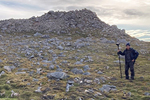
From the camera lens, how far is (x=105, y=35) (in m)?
34.9

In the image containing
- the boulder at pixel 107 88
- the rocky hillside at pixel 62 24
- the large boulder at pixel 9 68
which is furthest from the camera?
the rocky hillside at pixel 62 24

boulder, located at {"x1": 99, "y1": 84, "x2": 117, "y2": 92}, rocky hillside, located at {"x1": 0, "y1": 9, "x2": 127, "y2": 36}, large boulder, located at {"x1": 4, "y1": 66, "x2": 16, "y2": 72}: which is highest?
rocky hillside, located at {"x1": 0, "y1": 9, "x2": 127, "y2": 36}

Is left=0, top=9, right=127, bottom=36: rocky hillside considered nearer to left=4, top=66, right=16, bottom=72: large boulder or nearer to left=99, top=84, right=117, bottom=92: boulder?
left=4, top=66, right=16, bottom=72: large boulder

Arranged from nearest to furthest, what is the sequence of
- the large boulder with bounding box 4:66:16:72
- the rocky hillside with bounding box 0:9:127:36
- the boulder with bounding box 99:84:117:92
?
the boulder with bounding box 99:84:117:92 < the large boulder with bounding box 4:66:16:72 < the rocky hillside with bounding box 0:9:127:36

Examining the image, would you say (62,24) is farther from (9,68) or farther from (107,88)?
(107,88)

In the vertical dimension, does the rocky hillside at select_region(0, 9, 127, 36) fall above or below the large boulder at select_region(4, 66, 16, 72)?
above

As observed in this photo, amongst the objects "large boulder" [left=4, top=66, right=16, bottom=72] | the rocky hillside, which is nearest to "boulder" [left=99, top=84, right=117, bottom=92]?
"large boulder" [left=4, top=66, right=16, bottom=72]

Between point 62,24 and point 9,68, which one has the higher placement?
point 62,24

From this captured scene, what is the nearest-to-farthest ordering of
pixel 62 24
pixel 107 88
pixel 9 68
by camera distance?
pixel 107 88, pixel 9 68, pixel 62 24

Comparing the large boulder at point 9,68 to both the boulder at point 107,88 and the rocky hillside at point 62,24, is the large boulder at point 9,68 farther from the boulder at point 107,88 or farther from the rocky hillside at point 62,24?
the rocky hillside at point 62,24

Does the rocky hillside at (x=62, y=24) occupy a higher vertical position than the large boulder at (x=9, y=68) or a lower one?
higher

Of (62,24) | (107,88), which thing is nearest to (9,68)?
(107,88)

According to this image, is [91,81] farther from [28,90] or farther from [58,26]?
[58,26]

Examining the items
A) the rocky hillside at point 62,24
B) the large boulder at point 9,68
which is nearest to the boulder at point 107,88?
the large boulder at point 9,68
